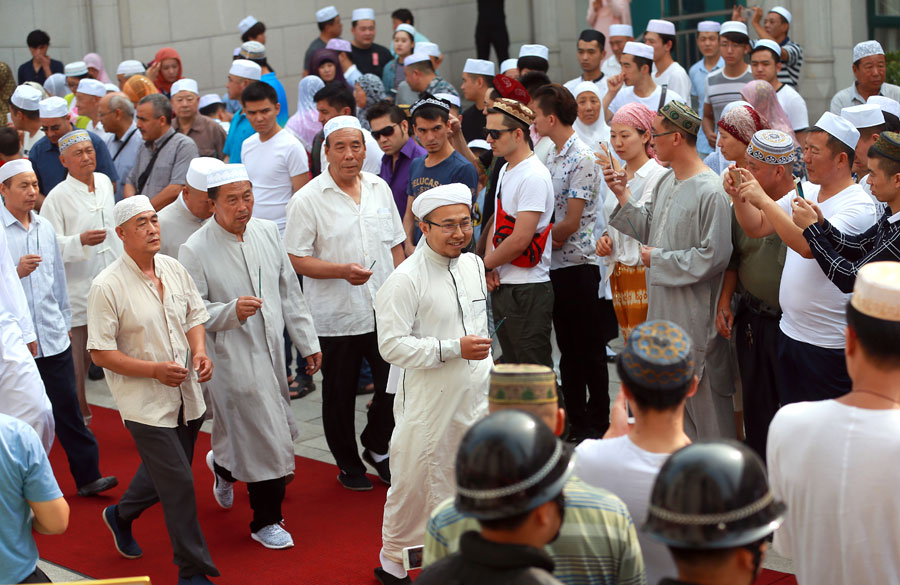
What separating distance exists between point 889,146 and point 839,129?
12.7 inches

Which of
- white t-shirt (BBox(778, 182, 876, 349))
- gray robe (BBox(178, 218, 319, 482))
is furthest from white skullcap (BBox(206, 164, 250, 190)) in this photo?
white t-shirt (BBox(778, 182, 876, 349))

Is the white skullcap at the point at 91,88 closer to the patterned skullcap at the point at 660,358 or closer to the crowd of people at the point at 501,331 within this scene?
the crowd of people at the point at 501,331

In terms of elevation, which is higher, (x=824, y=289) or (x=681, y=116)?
(x=681, y=116)

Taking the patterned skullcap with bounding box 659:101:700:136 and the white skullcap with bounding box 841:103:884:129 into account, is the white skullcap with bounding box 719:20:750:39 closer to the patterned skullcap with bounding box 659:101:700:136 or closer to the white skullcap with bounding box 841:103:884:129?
the white skullcap with bounding box 841:103:884:129

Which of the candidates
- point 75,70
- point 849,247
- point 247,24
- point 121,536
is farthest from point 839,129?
point 75,70

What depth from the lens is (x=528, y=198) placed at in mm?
6156

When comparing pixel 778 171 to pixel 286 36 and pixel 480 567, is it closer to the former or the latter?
pixel 480 567

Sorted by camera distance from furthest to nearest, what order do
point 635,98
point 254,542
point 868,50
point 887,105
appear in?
point 635,98, point 868,50, point 887,105, point 254,542

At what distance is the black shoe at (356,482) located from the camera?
6492 mm

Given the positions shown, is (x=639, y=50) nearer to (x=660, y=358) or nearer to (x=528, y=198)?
(x=528, y=198)

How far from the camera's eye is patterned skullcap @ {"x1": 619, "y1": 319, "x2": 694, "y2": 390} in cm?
283

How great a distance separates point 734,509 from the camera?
6.64 ft

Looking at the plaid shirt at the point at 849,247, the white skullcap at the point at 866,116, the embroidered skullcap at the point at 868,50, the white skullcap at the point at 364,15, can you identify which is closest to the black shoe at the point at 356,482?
the plaid shirt at the point at 849,247

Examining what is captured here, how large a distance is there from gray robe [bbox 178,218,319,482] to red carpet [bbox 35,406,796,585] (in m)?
0.42
